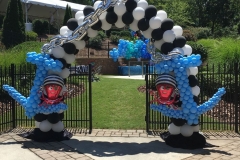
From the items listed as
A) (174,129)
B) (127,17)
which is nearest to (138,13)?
(127,17)

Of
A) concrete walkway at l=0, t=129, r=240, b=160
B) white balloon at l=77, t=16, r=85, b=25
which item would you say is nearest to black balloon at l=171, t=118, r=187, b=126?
concrete walkway at l=0, t=129, r=240, b=160

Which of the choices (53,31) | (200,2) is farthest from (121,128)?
(200,2)

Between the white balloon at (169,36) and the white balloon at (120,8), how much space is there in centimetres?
107

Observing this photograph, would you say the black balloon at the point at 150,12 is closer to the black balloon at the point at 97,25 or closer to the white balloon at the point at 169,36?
the white balloon at the point at 169,36

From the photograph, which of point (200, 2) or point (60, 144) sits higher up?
point (200, 2)

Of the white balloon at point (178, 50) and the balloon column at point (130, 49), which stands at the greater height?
the balloon column at point (130, 49)

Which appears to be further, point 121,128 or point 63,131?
point 121,128

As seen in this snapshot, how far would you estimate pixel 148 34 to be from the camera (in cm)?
671

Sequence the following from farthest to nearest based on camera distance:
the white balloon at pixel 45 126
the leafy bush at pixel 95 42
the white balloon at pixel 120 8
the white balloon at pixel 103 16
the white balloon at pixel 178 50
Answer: the leafy bush at pixel 95 42
the white balloon at pixel 45 126
the white balloon at pixel 103 16
the white balloon at pixel 120 8
the white balloon at pixel 178 50

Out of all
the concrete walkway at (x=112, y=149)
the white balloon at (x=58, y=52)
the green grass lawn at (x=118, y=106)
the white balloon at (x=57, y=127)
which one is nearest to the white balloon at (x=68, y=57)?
the white balloon at (x=58, y=52)

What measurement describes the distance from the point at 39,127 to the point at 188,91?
361cm

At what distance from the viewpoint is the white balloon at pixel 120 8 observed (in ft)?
21.6

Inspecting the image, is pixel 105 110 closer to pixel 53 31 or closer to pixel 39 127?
pixel 39 127

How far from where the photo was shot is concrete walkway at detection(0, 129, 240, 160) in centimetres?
590
